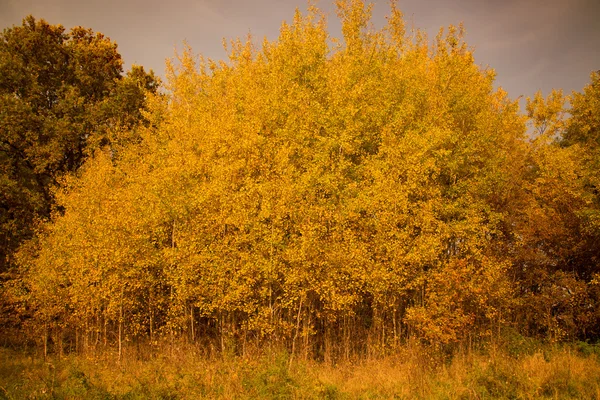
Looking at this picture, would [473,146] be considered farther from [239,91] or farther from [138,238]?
[138,238]

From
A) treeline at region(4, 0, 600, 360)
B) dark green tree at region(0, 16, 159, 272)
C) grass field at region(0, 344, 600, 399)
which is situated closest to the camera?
grass field at region(0, 344, 600, 399)

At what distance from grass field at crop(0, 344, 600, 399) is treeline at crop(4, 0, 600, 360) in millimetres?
1351

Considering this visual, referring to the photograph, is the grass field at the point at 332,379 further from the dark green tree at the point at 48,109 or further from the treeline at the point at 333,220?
the dark green tree at the point at 48,109

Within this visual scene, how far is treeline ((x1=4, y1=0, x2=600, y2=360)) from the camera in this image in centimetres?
1491

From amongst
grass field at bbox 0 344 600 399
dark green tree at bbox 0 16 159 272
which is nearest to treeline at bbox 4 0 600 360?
grass field at bbox 0 344 600 399

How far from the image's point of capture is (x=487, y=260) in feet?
53.5

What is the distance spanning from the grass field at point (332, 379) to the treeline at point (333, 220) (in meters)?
1.35

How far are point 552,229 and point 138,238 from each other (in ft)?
61.4

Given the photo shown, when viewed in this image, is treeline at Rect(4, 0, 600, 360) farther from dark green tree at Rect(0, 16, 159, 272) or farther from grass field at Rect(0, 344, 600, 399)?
dark green tree at Rect(0, 16, 159, 272)

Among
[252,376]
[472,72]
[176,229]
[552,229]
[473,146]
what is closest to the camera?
[252,376]

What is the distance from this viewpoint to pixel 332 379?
12.4 metres

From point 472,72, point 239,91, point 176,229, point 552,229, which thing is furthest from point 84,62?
point 552,229

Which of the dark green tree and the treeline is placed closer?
the treeline

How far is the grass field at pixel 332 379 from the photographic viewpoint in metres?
10.4
